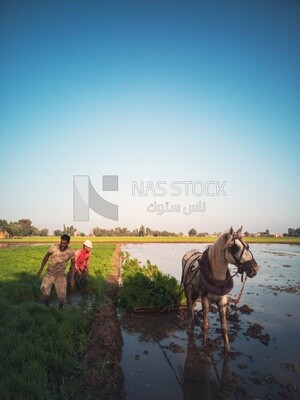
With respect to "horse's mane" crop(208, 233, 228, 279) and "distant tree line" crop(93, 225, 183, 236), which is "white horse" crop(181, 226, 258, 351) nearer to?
"horse's mane" crop(208, 233, 228, 279)

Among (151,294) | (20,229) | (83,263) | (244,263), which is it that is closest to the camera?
(244,263)

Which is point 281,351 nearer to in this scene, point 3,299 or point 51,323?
point 51,323

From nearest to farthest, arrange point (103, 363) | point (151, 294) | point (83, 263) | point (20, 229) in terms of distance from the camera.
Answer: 1. point (103, 363)
2. point (151, 294)
3. point (83, 263)
4. point (20, 229)

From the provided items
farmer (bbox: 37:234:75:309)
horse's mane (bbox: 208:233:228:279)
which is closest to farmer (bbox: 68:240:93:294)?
farmer (bbox: 37:234:75:309)

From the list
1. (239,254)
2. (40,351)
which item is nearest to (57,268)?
(40,351)

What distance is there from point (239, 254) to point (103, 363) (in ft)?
9.14

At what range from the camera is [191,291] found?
6914 mm

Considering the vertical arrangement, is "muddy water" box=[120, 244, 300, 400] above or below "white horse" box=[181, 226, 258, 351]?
below

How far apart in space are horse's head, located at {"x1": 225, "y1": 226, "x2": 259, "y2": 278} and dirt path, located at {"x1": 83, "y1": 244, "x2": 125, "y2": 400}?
8.50 ft

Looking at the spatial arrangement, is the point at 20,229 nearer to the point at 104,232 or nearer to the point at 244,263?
the point at 104,232

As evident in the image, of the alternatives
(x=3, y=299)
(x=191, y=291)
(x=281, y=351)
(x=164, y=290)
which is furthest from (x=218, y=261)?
(x=3, y=299)

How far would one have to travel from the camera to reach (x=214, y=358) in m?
5.33

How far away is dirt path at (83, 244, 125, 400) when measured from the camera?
12.8ft

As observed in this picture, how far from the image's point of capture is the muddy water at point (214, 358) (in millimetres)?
4250
